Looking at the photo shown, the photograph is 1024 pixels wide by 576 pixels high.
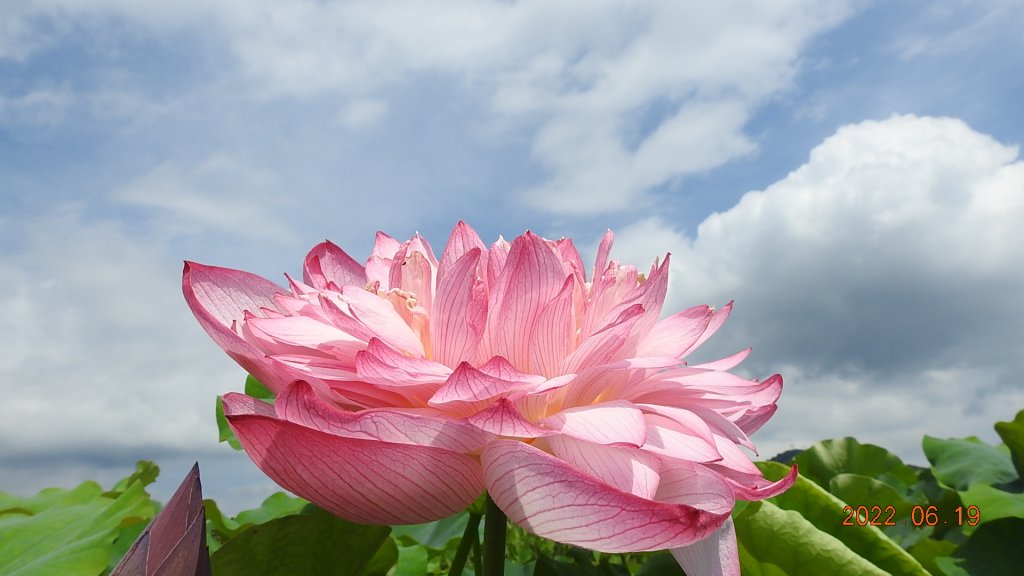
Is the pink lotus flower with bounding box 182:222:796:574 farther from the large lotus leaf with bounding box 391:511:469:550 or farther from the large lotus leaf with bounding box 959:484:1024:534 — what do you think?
the large lotus leaf with bounding box 959:484:1024:534

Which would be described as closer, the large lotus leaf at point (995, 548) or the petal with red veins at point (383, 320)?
the petal with red veins at point (383, 320)

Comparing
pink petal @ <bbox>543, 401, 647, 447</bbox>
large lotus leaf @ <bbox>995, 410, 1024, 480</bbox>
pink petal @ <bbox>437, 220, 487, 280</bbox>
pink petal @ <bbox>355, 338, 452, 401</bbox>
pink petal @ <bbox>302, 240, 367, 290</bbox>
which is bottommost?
pink petal @ <bbox>543, 401, 647, 447</bbox>

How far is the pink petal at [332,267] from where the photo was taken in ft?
3.02

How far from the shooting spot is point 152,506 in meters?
1.17

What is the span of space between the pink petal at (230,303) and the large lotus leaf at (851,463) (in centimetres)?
157

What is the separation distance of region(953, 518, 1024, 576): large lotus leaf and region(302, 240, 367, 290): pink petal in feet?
3.75

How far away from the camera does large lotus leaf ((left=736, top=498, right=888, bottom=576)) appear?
832mm

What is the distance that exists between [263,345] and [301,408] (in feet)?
0.57

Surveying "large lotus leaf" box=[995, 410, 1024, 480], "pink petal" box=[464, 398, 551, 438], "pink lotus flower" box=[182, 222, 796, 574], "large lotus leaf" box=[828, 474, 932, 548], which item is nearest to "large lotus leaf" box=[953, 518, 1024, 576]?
"large lotus leaf" box=[828, 474, 932, 548]

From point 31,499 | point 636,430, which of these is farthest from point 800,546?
point 31,499

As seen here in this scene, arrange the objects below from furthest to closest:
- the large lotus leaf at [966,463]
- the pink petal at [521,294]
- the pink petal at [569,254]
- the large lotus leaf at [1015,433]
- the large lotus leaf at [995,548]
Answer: the large lotus leaf at [966,463] → the large lotus leaf at [1015,433] → the large lotus leaf at [995,548] → the pink petal at [569,254] → the pink petal at [521,294]

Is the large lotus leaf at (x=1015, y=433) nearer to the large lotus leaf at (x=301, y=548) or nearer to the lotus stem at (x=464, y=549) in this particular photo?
the lotus stem at (x=464, y=549)

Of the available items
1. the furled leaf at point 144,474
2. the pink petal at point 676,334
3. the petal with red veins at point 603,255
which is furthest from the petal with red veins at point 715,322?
the furled leaf at point 144,474

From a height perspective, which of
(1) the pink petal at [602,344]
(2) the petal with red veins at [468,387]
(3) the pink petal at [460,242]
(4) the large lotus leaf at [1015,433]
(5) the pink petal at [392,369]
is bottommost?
(2) the petal with red veins at [468,387]
